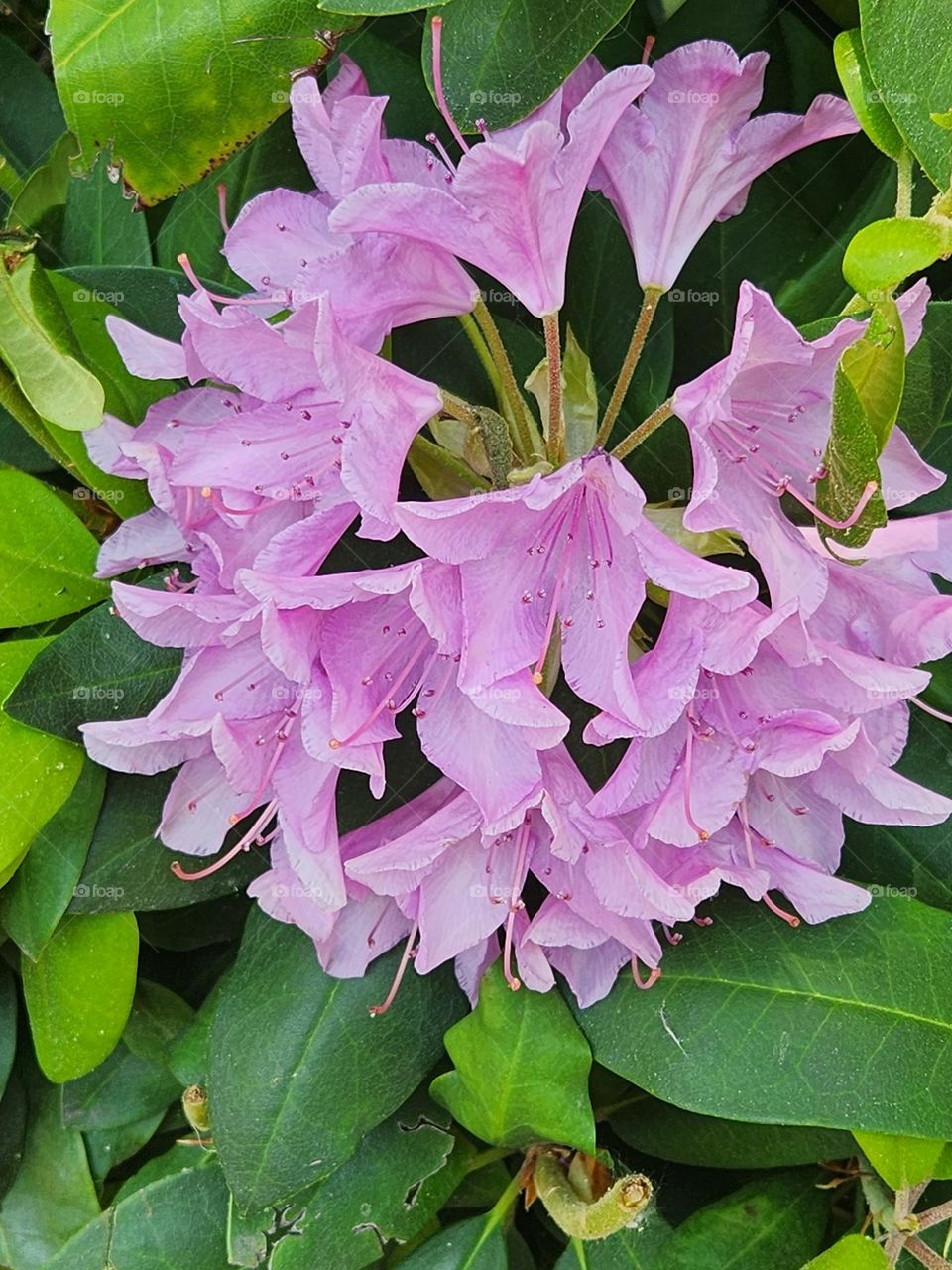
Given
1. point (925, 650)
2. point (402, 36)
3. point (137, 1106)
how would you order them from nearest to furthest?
point (925, 650) → point (402, 36) → point (137, 1106)

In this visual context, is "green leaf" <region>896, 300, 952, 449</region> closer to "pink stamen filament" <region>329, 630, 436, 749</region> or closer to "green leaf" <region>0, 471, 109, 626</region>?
"pink stamen filament" <region>329, 630, 436, 749</region>

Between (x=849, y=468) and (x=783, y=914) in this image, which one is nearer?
(x=849, y=468)

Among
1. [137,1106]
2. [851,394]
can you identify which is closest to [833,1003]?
[851,394]

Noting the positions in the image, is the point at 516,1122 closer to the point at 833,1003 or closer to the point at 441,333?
the point at 833,1003

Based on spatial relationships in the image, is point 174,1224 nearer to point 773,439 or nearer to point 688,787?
point 688,787

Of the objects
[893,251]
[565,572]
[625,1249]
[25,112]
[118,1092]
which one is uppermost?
[25,112]

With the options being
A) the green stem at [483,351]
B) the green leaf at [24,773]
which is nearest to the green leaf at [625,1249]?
the green leaf at [24,773]

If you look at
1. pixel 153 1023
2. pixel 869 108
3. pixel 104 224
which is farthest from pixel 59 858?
pixel 869 108
